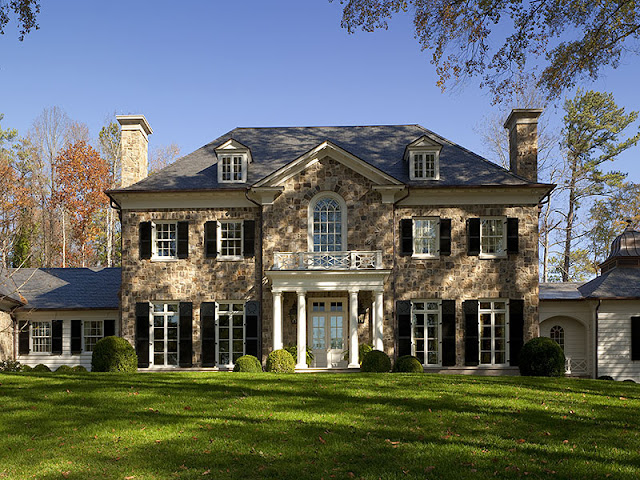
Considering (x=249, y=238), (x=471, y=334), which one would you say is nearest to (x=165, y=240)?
(x=249, y=238)

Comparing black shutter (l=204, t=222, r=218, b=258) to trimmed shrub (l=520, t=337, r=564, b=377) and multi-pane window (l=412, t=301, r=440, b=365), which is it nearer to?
multi-pane window (l=412, t=301, r=440, b=365)

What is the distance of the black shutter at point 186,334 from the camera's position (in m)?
23.4

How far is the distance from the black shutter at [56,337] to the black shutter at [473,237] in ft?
53.0

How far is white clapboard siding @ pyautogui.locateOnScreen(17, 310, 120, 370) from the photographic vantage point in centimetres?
2605

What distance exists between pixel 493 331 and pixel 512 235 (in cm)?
347

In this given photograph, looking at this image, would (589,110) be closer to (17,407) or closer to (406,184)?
(406,184)

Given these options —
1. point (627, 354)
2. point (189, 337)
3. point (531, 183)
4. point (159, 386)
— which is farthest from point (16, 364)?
point (627, 354)

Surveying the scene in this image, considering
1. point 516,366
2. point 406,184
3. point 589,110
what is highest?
point 589,110

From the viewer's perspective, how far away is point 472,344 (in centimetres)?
2309

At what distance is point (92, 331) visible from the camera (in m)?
26.4

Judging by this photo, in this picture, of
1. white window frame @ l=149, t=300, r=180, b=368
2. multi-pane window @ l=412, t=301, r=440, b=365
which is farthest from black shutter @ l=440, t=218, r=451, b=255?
white window frame @ l=149, t=300, r=180, b=368

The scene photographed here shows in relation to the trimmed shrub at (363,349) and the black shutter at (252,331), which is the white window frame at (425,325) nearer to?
the trimmed shrub at (363,349)

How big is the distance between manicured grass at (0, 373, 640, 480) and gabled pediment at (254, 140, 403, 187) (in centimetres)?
992

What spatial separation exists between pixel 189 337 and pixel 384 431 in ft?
47.3
